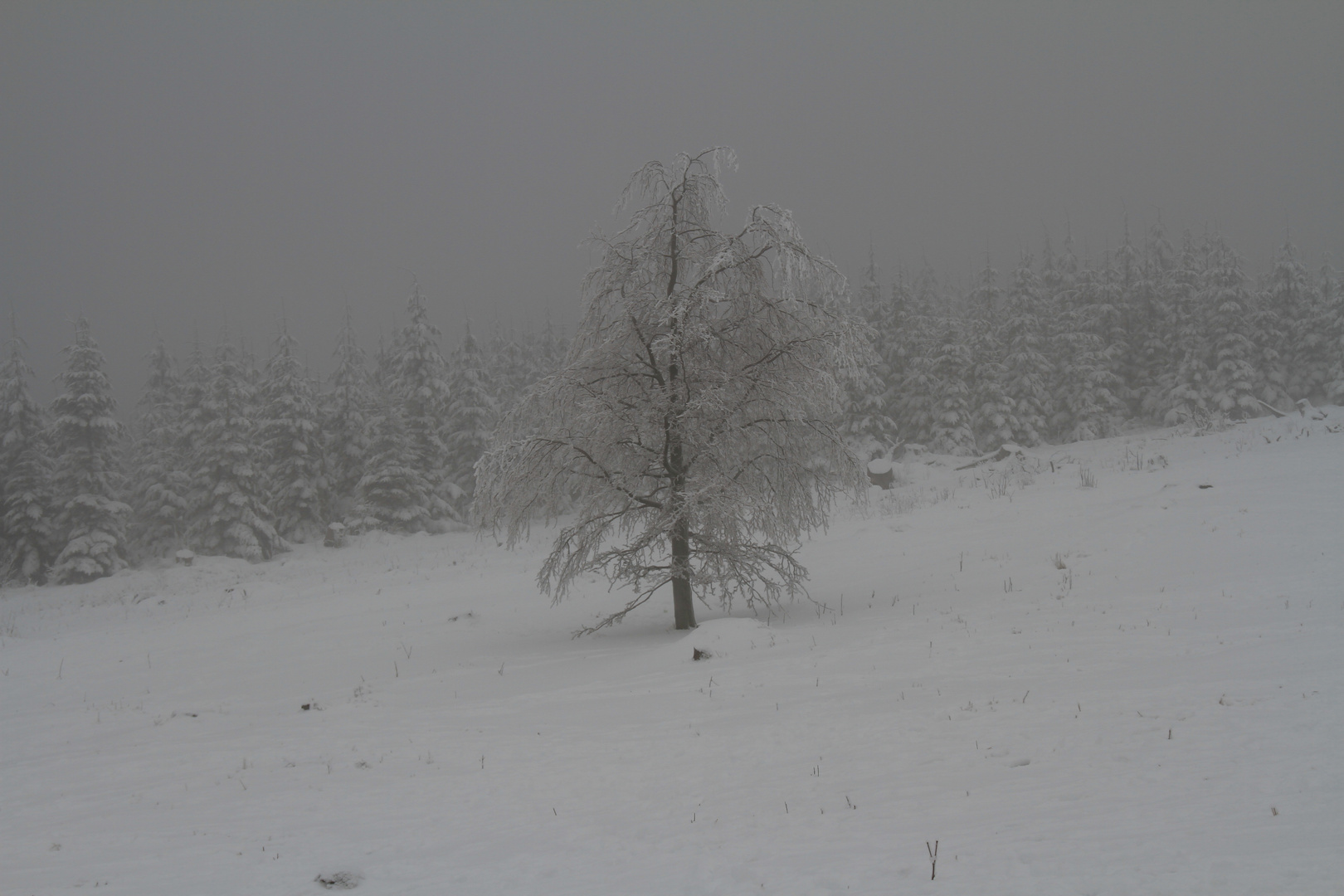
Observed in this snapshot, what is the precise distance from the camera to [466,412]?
3828 cm

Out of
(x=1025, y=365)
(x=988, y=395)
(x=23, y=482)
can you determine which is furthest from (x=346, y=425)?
(x=1025, y=365)

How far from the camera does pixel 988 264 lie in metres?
47.0

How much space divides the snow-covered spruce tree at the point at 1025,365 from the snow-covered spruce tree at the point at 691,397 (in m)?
33.7

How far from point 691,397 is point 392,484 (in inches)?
1150

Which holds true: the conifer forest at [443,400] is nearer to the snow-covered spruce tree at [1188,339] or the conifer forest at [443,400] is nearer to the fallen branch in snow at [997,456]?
the snow-covered spruce tree at [1188,339]

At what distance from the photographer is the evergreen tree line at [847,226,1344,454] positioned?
1617 inches

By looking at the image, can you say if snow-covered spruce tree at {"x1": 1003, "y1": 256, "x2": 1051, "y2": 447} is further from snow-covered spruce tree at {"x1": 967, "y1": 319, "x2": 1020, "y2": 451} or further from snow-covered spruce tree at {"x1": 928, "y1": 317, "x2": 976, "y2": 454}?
snow-covered spruce tree at {"x1": 928, "y1": 317, "x2": 976, "y2": 454}

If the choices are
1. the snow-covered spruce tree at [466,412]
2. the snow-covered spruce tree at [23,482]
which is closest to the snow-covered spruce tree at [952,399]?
the snow-covered spruce tree at [466,412]

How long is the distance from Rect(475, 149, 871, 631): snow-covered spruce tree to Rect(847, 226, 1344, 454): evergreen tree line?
27.8 metres

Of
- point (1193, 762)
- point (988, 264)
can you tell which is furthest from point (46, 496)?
point (988, 264)

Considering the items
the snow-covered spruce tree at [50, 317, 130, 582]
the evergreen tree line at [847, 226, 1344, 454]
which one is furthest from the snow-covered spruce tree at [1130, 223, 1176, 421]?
the snow-covered spruce tree at [50, 317, 130, 582]

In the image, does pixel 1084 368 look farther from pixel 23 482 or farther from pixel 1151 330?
pixel 23 482

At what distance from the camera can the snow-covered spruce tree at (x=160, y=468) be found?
1479 inches

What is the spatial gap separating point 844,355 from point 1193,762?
6930 mm
